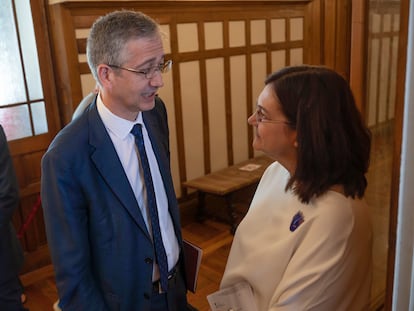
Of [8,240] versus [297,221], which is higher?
Answer: [297,221]

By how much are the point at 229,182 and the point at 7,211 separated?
82.6 inches

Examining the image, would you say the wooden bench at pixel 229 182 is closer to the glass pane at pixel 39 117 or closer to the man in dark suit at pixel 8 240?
the glass pane at pixel 39 117

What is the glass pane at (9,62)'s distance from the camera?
2879 mm

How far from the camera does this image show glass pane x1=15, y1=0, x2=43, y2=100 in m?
2.92

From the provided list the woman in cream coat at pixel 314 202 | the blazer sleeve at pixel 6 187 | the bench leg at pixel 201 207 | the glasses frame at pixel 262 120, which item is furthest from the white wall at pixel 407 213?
the bench leg at pixel 201 207

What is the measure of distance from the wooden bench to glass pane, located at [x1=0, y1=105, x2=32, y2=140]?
1.53m

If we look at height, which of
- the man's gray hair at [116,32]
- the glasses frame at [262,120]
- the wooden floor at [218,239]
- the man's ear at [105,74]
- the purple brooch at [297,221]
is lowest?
the wooden floor at [218,239]

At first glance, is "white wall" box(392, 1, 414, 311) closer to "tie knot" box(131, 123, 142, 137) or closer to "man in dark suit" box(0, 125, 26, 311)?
"tie knot" box(131, 123, 142, 137)

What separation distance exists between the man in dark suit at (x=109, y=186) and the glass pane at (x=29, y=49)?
193cm

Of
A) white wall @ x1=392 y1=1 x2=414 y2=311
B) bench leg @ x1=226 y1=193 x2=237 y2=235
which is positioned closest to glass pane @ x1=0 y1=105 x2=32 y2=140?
bench leg @ x1=226 y1=193 x2=237 y2=235

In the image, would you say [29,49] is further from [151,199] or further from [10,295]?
[151,199]

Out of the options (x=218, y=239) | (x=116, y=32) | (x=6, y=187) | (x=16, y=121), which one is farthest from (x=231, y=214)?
(x=116, y=32)

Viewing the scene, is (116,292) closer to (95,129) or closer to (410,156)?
(95,129)

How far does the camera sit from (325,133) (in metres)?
1.17
